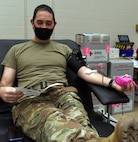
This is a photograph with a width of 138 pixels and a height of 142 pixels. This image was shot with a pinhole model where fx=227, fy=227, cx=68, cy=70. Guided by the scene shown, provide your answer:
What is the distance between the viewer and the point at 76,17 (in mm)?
3094

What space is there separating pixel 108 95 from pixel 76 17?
1.90 meters

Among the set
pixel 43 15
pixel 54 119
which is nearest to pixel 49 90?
pixel 54 119

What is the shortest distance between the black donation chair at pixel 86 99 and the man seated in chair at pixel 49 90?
7cm

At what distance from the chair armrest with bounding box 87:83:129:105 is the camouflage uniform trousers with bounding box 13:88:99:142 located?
143mm

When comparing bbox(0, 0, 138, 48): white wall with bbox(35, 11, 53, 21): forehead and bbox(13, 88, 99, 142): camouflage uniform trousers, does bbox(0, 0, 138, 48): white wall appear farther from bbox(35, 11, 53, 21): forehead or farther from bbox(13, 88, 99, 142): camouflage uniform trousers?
bbox(13, 88, 99, 142): camouflage uniform trousers

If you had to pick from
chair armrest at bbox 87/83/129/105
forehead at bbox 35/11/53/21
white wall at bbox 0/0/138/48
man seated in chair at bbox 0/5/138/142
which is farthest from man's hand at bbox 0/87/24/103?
white wall at bbox 0/0/138/48

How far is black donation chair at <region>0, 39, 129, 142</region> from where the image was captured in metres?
1.39

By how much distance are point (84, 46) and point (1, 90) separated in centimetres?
136

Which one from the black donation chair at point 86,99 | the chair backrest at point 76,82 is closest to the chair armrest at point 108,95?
the black donation chair at point 86,99

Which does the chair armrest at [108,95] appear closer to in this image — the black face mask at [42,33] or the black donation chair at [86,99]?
the black donation chair at [86,99]

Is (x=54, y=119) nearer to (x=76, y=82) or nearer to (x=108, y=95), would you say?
(x=108, y=95)

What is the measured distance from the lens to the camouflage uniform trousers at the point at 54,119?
3.63 ft

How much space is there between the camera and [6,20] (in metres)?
2.77

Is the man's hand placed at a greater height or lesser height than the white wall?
lesser
